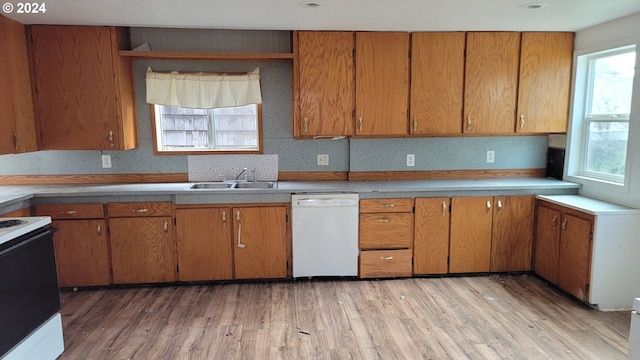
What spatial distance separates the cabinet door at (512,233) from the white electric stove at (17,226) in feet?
11.1

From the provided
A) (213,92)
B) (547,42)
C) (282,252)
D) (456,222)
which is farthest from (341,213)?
(547,42)

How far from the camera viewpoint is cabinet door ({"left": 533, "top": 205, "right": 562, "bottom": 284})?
3.34m

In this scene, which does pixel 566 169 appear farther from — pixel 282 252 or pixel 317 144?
pixel 282 252

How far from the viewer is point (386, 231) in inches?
139

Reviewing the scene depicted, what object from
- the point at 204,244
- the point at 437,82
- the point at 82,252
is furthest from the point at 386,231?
the point at 82,252

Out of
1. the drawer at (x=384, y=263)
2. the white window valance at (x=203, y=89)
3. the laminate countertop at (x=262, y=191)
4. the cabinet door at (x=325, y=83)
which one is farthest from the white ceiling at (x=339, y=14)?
the drawer at (x=384, y=263)

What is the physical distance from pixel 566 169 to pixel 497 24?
4.95ft

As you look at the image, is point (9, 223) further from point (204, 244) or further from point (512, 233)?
point (512, 233)

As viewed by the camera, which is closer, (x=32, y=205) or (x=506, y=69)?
(x=32, y=205)

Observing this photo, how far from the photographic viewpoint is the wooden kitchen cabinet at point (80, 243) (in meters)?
3.29

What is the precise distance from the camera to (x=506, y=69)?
3.66 metres

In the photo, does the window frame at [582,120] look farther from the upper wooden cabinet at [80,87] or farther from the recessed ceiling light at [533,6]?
the upper wooden cabinet at [80,87]

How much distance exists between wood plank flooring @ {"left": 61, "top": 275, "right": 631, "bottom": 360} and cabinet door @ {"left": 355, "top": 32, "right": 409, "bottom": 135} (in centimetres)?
140

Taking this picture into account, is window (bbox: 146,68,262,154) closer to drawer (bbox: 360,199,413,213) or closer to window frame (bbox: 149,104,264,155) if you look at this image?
window frame (bbox: 149,104,264,155)
